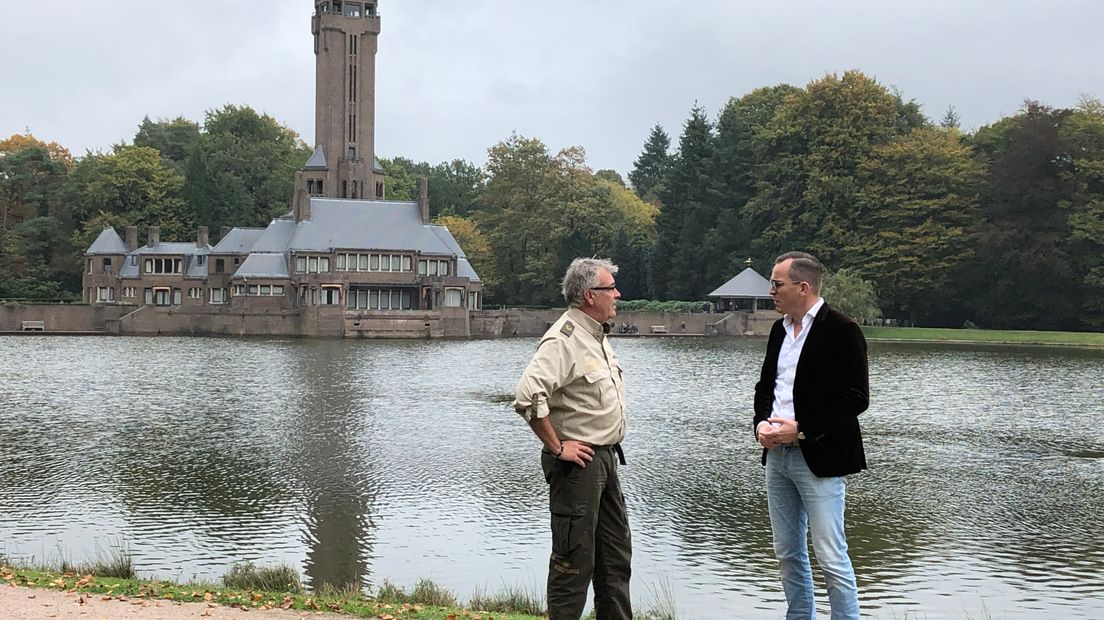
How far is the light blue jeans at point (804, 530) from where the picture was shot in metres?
6.94

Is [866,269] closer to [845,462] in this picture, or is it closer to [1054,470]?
[1054,470]

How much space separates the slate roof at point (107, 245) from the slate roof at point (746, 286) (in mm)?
46051

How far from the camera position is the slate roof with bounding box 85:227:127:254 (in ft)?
296

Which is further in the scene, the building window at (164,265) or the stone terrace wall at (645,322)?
the building window at (164,265)

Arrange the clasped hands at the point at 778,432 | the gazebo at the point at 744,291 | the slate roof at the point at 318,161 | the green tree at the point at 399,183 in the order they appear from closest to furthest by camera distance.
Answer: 1. the clasped hands at the point at 778,432
2. the gazebo at the point at 744,291
3. the slate roof at the point at 318,161
4. the green tree at the point at 399,183

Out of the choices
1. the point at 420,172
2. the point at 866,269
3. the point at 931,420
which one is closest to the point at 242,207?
the point at 420,172

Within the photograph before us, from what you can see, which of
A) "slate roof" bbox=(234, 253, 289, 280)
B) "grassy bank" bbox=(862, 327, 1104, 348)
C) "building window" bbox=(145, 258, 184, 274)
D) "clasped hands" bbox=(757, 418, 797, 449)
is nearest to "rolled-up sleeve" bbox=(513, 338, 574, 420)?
"clasped hands" bbox=(757, 418, 797, 449)

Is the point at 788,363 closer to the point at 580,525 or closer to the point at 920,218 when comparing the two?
the point at 580,525

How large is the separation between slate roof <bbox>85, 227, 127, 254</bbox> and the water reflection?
58127 mm

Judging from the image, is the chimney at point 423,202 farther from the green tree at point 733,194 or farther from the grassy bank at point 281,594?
the grassy bank at point 281,594

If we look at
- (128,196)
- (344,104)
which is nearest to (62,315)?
(128,196)

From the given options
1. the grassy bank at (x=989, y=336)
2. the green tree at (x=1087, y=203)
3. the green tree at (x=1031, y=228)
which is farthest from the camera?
the green tree at (x=1031, y=228)

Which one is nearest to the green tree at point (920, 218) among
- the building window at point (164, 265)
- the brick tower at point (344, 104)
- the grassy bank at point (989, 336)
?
the grassy bank at point (989, 336)

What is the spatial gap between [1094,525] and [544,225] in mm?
79724
